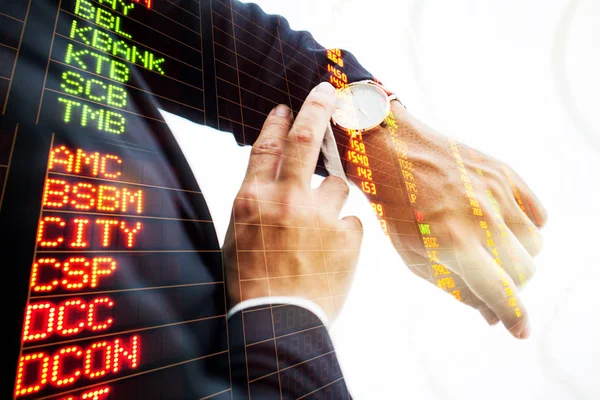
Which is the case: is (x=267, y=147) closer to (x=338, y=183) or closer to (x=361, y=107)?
(x=338, y=183)

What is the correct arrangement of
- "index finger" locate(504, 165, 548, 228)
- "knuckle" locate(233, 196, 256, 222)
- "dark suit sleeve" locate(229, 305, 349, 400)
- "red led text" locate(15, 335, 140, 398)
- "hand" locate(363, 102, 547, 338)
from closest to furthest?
1. "red led text" locate(15, 335, 140, 398)
2. "dark suit sleeve" locate(229, 305, 349, 400)
3. "knuckle" locate(233, 196, 256, 222)
4. "hand" locate(363, 102, 547, 338)
5. "index finger" locate(504, 165, 548, 228)

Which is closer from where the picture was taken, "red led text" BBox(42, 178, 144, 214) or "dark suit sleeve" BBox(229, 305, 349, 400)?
"red led text" BBox(42, 178, 144, 214)

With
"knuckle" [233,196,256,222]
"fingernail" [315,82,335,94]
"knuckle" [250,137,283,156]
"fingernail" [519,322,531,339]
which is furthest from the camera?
"fingernail" [519,322,531,339]

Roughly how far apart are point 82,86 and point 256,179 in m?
0.48

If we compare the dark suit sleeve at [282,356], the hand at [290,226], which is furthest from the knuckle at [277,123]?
the dark suit sleeve at [282,356]

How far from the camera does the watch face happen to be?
1.45 meters

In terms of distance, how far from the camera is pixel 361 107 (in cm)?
157

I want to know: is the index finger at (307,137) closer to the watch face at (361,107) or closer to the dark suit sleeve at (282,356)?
the watch face at (361,107)

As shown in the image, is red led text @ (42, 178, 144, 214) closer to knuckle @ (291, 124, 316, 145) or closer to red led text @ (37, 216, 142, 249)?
red led text @ (37, 216, 142, 249)

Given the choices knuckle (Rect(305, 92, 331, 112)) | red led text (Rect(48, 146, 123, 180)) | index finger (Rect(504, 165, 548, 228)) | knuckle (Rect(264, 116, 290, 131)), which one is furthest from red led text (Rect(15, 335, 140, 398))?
index finger (Rect(504, 165, 548, 228))

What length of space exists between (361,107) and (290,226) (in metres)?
0.87

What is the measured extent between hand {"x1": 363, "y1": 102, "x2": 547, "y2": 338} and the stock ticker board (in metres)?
0.92

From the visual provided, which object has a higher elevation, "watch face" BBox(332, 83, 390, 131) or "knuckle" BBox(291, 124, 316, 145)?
"watch face" BBox(332, 83, 390, 131)

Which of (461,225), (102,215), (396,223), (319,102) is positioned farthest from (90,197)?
(461,225)
